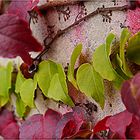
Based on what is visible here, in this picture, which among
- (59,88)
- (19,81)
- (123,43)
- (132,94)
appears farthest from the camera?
(19,81)

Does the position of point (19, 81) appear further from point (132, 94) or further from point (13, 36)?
point (132, 94)

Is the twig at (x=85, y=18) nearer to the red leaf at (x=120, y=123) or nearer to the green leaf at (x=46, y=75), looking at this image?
the green leaf at (x=46, y=75)

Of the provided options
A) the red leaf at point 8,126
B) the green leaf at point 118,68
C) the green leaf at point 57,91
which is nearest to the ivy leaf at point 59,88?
the green leaf at point 57,91

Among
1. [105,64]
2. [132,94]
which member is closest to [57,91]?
[105,64]

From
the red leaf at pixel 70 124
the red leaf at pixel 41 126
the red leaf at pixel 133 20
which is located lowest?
the red leaf at pixel 41 126

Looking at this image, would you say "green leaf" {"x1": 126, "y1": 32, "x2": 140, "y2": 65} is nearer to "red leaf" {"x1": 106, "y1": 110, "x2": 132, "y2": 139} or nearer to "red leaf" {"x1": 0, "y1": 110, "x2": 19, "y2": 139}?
"red leaf" {"x1": 106, "y1": 110, "x2": 132, "y2": 139}

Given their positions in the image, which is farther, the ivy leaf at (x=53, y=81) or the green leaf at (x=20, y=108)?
the green leaf at (x=20, y=108)

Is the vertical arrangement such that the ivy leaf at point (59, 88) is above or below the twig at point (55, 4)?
below
